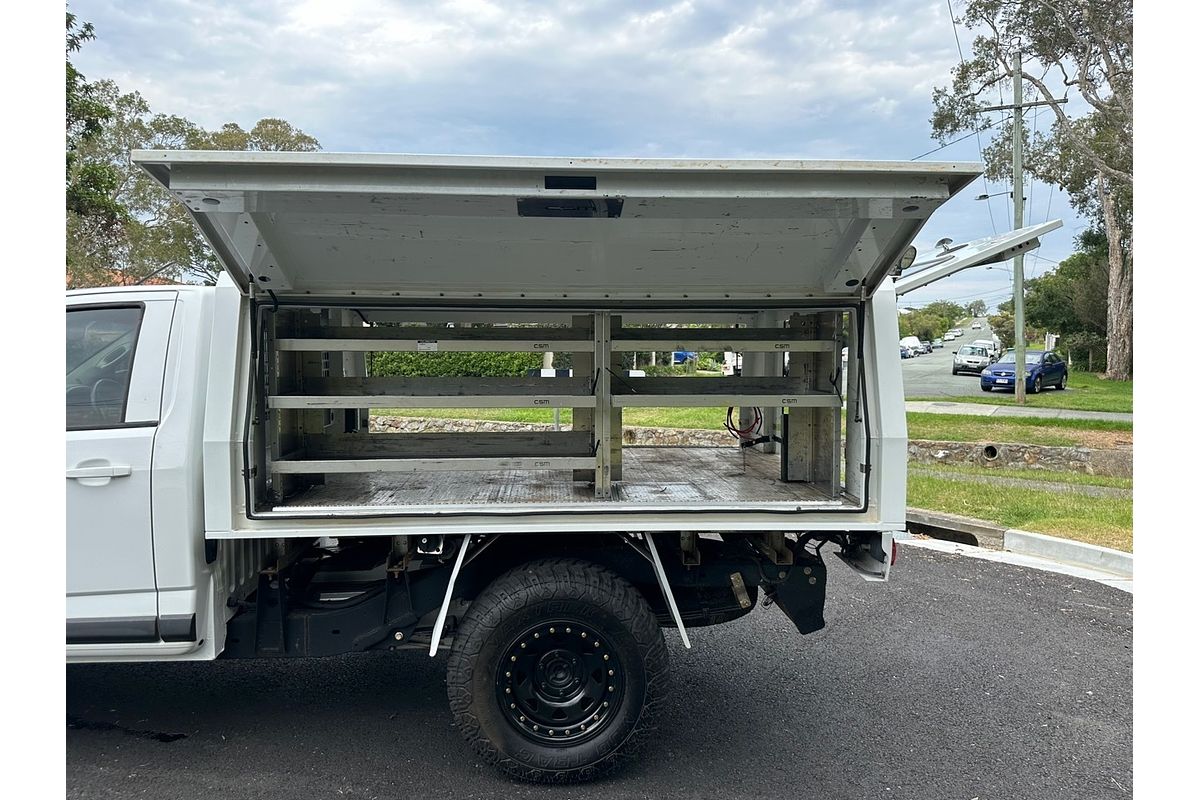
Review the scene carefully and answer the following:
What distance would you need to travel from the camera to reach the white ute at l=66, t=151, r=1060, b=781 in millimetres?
2846

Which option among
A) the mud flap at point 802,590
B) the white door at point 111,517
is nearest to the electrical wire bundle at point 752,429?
the mud flap at point 802,590

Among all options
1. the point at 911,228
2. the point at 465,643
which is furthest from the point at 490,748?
the point at 911,228

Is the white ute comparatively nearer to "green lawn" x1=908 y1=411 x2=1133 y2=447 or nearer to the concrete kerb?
the concrete kerb

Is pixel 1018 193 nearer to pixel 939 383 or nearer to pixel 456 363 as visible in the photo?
pixel 939 383

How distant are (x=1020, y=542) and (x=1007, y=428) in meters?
8.47

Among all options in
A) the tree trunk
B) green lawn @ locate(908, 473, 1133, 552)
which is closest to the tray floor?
green lawn @ locate(908, 473, 1133, 552)

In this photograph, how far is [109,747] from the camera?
344cm

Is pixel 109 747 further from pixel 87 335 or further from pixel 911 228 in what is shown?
pixel 911 228

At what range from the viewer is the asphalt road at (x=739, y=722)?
3.23 meters

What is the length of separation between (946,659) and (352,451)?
3698 mm

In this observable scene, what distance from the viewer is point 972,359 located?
3631 centimetres

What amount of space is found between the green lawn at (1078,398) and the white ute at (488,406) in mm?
18464

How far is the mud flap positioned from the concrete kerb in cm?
419

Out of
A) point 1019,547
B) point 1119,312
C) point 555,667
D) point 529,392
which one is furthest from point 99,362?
point 1119,312
